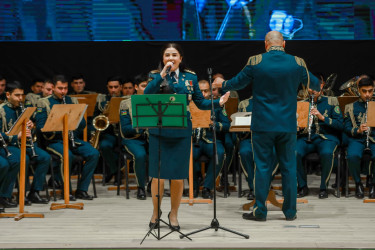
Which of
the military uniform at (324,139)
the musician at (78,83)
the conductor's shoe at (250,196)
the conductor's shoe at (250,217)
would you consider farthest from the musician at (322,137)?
the musician at (78,83)

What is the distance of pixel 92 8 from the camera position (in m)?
9.88

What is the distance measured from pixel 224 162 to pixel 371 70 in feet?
11.4

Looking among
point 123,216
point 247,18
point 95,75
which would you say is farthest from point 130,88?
point 123,216

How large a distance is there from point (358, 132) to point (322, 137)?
458 mm

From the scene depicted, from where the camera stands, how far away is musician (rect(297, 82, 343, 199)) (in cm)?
780

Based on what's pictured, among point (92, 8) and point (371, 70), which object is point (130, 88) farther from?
point (371, 70)

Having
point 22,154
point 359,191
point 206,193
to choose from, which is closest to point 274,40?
point 206,193

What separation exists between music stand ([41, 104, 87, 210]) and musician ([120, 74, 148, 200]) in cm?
88

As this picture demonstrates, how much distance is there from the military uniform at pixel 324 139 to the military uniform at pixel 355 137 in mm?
120

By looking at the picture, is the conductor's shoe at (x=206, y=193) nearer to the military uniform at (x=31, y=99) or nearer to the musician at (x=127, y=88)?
the musician at (x=127, y=88)

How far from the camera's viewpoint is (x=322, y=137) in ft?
26.2

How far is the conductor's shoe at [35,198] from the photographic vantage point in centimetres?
745

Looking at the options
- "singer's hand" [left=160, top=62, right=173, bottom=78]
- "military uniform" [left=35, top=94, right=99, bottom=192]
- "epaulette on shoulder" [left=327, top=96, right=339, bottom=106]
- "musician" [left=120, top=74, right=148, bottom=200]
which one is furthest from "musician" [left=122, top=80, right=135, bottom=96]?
"singer's hand" [left=160, top=62, right=173, bottom=78]

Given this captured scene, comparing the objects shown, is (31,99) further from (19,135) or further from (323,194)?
(323,194)
